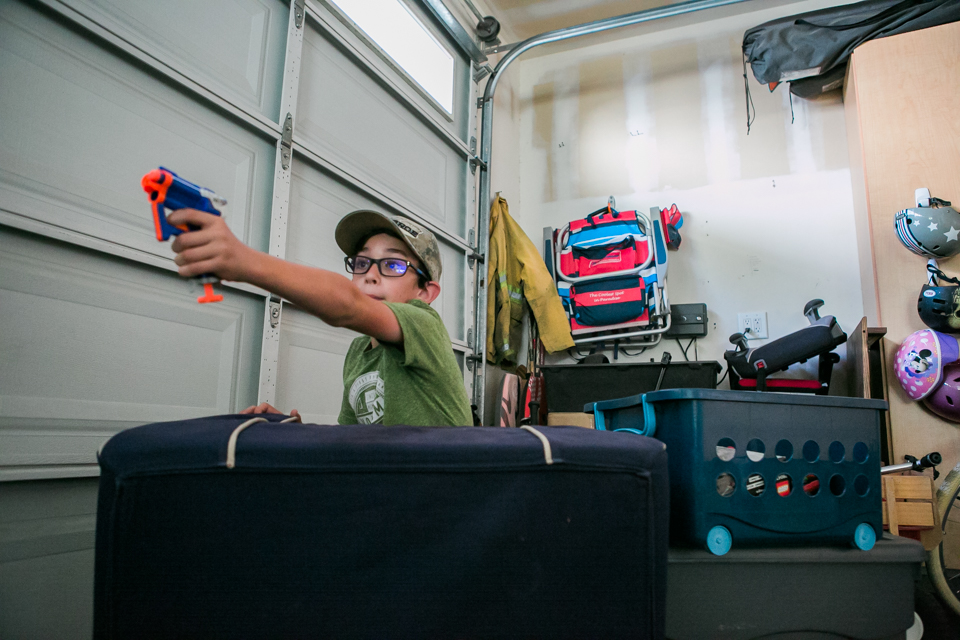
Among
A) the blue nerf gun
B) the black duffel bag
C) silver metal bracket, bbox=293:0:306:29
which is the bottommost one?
the blue nerf gun

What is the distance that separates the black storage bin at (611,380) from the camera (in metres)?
3.07

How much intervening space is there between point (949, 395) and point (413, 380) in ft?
8.14

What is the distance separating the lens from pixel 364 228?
4.93 feet

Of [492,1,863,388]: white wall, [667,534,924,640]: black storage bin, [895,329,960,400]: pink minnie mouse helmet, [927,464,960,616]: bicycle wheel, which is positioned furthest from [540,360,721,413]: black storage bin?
[667,534,924,640]: black storage bin

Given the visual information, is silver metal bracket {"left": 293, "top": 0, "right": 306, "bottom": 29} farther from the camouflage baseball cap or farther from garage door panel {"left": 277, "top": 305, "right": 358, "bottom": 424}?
the camouflage baseball cap

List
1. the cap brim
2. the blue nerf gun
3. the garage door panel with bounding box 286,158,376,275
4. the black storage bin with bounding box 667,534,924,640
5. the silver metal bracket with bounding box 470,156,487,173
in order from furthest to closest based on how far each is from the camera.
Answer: the silver metal bracket with bounding box 470,156,487,173
the garage door panel with bounding box 286,158,376,275
the cap brim
the black storage bin with bounding box 667,534,924,640
the blue nerf gun

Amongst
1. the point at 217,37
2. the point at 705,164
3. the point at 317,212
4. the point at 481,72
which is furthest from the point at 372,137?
the point at 705,164

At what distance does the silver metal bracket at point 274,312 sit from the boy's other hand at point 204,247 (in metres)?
1.59

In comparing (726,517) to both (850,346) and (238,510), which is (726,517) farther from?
(850,346)

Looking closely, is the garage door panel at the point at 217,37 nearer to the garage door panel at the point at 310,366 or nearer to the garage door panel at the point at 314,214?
the garage door panel at the point at 314,214

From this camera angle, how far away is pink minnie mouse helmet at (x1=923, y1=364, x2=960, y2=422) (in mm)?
2412

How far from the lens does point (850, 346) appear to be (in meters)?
3.03

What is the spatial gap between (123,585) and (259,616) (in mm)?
173

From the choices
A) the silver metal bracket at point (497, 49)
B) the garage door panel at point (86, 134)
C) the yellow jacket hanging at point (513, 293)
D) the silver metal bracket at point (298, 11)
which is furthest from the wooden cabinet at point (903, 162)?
the garage door panel at point (86, 134)
